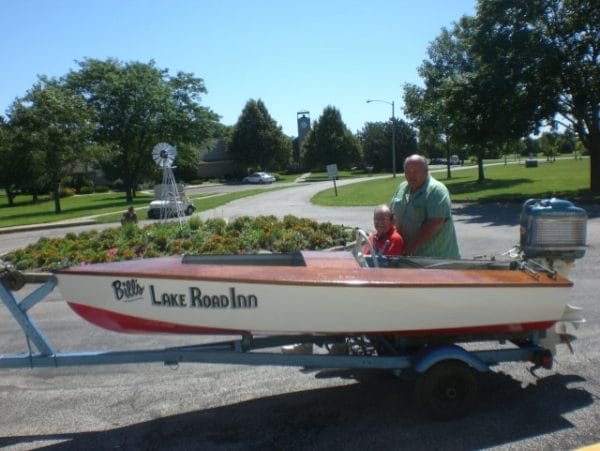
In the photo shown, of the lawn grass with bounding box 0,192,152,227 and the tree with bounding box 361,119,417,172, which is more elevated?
the tree with bounding box 361,119,417,172

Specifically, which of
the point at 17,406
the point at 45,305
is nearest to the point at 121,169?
the point at 45,305

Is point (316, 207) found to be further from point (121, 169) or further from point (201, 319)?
point (121, 169)

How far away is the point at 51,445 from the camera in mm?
3969

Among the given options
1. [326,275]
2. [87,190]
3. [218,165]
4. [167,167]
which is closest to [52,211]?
[167,167]

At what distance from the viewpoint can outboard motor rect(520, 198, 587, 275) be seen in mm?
4527

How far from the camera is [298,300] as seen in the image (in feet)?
12.5

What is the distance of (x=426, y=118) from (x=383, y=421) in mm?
32321

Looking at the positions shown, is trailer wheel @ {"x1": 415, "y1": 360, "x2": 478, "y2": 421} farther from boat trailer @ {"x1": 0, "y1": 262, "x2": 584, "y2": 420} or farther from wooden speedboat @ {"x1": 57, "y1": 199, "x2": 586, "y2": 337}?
wooden speedboat @ {"x1": 57, "y1": 199, "x2": 586, "y2": 337}

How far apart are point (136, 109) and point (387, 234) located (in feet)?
131

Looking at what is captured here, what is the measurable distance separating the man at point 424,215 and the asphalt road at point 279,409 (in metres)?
1.15

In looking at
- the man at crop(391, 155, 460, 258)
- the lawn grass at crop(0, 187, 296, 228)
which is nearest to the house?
the lawn grass at crop(0, 187, 296, 228)

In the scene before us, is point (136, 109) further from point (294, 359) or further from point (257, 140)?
point (294, 359)

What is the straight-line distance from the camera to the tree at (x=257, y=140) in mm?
71062

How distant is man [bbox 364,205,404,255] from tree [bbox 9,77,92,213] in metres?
28.7
